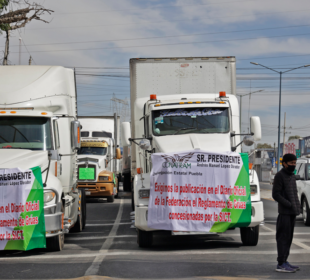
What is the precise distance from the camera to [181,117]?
38.7 ft

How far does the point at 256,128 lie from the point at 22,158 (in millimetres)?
5057

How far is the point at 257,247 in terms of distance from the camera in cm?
1054

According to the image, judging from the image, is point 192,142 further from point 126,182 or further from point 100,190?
point 126,182

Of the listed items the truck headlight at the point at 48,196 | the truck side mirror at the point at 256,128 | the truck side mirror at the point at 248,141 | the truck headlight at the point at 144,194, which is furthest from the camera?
the truck side mirror at the point at 256,128

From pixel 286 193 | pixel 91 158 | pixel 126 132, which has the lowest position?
pixel 286 193

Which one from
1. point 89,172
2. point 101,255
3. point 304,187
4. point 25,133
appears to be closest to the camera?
point 101,255

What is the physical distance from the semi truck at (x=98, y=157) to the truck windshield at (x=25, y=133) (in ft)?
44.2

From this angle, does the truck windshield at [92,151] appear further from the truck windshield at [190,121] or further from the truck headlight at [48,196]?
the truck headlight at [48,196]

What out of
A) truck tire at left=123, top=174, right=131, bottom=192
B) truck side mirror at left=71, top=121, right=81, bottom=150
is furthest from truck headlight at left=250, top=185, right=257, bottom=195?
truck tire at left=123, top=174, right=131, bottom=192

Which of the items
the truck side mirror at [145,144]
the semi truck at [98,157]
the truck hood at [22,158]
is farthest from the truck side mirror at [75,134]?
the semi truck at [98,157]

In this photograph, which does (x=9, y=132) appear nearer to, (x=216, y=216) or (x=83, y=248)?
(x=83, y=248)

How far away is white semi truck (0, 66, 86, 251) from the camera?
9.96 meters

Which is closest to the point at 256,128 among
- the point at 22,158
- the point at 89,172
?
the point at 22,158

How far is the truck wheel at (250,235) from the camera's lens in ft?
34.9
